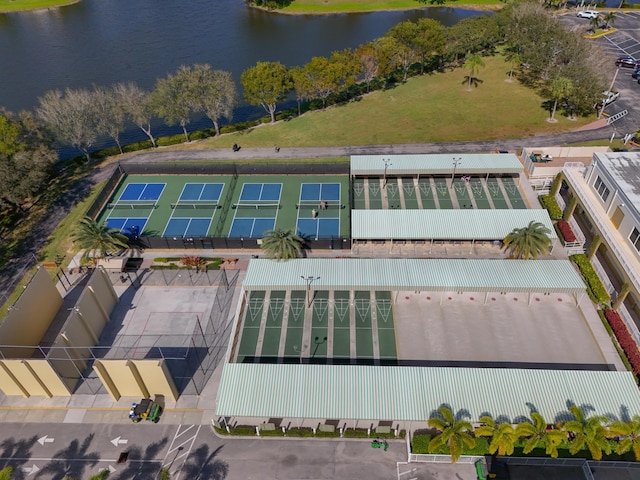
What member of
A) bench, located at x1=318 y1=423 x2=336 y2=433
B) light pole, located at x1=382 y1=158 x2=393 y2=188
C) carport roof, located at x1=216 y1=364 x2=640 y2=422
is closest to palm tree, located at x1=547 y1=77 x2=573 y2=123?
light pole, located at x1=382 y1=158 x2=393 y2=188

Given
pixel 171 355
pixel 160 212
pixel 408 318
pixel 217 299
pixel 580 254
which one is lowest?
pixel 171 355

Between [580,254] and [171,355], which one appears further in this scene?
[580,254]

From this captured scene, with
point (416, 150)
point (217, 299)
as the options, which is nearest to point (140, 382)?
point (217, 299)

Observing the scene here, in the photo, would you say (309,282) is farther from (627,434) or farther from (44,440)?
(627,434)

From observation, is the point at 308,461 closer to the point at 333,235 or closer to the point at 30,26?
the point at 333,235

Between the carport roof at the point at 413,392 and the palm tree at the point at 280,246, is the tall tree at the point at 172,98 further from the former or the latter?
the carport roof at the point at 413,392
